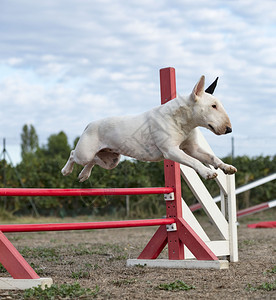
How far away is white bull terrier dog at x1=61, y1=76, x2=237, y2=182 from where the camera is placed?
3189 millimetres

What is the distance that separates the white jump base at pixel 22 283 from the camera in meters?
3.50

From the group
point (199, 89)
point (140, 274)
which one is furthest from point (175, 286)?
point (199, 89)

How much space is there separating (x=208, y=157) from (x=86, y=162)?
87cm

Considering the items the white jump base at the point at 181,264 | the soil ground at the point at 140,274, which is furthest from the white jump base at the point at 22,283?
the white jump base at the point at 181,264

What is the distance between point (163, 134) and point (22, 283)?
1519 mm

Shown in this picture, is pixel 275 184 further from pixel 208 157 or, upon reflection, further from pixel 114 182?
pixel 208 157

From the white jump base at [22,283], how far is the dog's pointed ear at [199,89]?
170 cm

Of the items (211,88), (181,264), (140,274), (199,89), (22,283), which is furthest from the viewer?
(181,264)

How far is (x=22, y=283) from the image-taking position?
3.55 m

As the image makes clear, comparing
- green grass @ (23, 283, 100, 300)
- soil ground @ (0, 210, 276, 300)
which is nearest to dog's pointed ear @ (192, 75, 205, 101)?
soil ground @ (0, 210, 276, 300)

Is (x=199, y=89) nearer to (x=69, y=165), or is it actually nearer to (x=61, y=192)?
(x=69, y=165)

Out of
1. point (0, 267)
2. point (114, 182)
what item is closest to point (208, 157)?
point (0, 267)

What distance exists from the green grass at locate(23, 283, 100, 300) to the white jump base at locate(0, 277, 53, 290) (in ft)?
0.34

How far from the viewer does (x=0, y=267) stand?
4.85m
